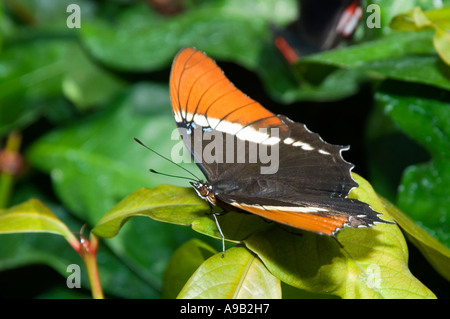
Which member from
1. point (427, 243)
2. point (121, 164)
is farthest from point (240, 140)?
point (121, 164)

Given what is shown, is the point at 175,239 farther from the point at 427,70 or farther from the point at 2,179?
the point at 427,70

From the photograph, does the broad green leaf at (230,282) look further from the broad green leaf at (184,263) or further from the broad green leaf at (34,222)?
the broad green leaf at (34,222)

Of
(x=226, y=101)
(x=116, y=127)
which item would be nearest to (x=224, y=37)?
(x=116, y=127)

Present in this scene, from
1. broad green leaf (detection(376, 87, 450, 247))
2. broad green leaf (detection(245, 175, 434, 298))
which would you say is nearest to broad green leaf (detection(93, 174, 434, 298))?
broad green leaf (detection(245, 175, 434, 298))

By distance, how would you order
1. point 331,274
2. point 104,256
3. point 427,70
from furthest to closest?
point 104,256, point 427,70, point 331,274

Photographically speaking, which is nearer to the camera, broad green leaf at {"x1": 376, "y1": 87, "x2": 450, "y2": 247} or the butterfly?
the butterfly

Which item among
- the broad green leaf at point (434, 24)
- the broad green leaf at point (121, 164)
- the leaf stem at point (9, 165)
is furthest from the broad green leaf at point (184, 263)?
the leaf stem at point (9, 165)

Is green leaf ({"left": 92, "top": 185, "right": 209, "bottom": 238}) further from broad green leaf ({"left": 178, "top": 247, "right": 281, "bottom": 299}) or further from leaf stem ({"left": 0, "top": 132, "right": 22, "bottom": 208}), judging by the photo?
leaf stem ({"left": 0, "top": 132, "right": 22, "bottom": 208})
